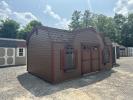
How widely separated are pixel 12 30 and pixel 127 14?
117 feet

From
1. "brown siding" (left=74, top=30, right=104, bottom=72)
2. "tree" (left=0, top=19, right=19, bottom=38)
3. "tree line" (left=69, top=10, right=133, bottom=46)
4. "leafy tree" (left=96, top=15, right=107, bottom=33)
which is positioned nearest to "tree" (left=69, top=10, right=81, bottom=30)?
"tree line" (left=69, top=10, right=133, bottom=46)

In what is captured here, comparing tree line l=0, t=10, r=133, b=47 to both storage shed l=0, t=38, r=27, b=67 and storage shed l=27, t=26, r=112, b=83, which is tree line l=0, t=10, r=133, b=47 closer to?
storage shed l=0, t=38, r=27, b=67

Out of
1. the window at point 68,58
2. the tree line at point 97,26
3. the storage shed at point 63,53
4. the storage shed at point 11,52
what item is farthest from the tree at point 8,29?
the window at point 68,58

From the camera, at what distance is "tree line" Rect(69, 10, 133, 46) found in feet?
123

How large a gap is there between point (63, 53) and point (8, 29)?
99.0ft

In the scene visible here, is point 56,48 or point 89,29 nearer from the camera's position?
point 56,48

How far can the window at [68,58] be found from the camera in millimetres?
7844

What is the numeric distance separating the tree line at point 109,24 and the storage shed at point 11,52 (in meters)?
22.5

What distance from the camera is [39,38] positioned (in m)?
8.84

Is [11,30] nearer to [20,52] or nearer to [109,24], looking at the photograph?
[20,52]

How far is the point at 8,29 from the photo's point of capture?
33.7 m

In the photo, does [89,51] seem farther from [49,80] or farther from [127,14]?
[127,14]

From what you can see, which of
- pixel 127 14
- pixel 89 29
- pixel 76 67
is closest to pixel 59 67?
pixel 76 67

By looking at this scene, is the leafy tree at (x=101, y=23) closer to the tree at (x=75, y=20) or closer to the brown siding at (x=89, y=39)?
the tree at (x=75, y=20)
